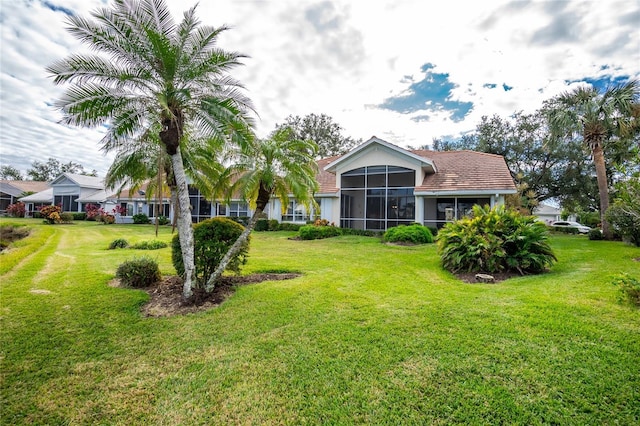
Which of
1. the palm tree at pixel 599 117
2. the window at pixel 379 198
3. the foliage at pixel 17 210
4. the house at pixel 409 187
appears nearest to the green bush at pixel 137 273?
the house at pixel 409 187

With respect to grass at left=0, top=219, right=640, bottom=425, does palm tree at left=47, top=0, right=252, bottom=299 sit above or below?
above

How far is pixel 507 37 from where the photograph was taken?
9.53 m

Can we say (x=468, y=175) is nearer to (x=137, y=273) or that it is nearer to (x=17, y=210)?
(x=137, y=273)

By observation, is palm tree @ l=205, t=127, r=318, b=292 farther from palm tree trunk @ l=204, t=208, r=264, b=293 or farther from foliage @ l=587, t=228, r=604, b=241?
foliage @ l=587, t=228, r=604, b=241

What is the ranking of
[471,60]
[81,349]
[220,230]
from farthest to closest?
[471,60] → [220,230] → [81,349]

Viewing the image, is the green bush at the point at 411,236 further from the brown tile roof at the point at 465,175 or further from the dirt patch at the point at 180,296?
the dirt patch at the point at 180,296

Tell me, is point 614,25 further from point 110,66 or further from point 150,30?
point 110,66

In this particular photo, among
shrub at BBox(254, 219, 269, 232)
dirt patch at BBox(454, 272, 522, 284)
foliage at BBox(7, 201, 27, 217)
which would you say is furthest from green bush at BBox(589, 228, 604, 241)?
foliage at BBox(7, 201, 27, 217)

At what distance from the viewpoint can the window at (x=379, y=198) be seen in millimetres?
20594

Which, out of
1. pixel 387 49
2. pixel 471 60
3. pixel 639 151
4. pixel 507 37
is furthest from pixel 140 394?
pixel 471 60

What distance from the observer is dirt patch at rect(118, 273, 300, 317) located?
21.0ft

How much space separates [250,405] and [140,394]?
143 centimetres

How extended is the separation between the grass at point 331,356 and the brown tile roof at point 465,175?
11345mm

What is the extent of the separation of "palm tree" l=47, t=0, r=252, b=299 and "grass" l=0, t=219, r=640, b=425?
220 cm
